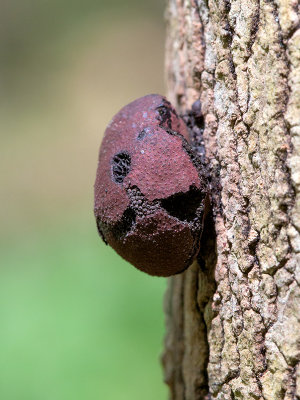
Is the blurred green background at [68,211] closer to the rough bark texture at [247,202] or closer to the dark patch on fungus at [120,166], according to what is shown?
the rough bark texture at [247,202]

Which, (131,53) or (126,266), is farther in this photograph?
(131,53)

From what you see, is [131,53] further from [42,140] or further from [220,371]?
[220,371]

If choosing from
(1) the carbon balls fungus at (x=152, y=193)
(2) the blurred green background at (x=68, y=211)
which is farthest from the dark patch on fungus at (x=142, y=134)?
(2) the blurred green background at (x=68, y=211)

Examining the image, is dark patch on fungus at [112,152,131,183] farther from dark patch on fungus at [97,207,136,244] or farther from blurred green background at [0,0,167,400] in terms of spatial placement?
blurred green background at [0,0,167,400]

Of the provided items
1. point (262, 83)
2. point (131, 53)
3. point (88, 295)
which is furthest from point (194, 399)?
point (131, 53)

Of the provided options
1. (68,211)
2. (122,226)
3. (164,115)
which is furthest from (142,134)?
(68,211)

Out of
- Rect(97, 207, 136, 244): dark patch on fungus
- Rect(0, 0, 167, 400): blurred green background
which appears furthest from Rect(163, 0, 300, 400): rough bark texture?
Rect(0, 0, 167, 400): blurred green background
